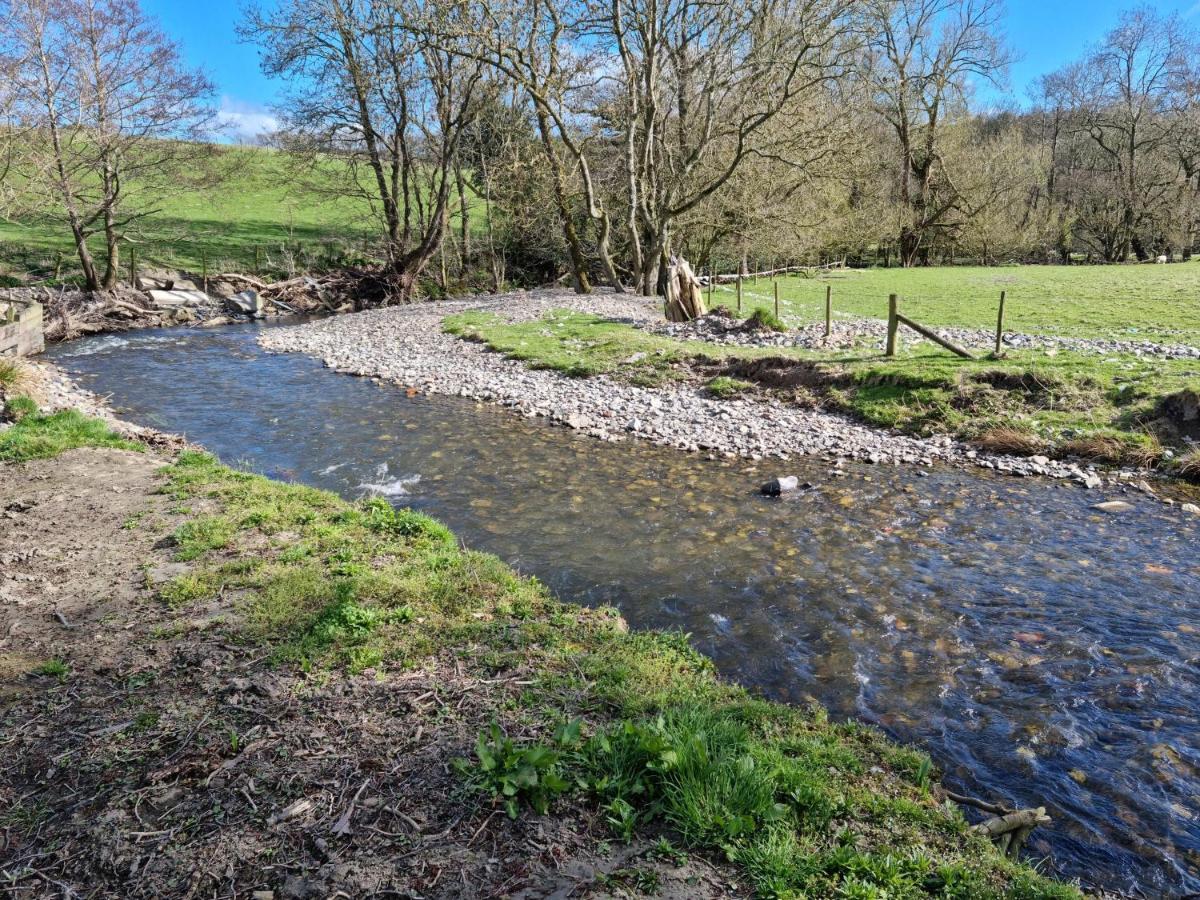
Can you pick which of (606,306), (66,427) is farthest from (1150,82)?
(66,427)

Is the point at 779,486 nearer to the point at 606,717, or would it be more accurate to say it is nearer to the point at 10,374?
the point at 606,717

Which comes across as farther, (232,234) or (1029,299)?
(232,234)

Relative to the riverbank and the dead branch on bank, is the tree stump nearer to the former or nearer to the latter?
the riverbank

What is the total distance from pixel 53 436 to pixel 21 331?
1245 centimetres

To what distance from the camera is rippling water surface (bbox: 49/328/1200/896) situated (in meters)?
5.14

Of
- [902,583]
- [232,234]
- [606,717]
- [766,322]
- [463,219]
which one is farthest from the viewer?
[232,234]

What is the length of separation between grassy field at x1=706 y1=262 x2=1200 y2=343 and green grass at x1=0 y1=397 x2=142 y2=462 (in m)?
17.1

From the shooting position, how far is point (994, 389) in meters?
14.1

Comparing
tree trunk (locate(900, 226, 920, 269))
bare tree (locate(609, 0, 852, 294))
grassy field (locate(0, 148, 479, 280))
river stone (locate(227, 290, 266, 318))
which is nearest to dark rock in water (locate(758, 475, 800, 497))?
bare tree (locate(609, 0, 852, 294))

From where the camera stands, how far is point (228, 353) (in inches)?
890

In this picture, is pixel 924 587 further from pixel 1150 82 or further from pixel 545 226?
pixel 1150 82

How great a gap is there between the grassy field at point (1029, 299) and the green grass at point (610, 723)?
1652 centimetres

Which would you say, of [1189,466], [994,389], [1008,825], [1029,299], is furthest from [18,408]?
[1029,299]

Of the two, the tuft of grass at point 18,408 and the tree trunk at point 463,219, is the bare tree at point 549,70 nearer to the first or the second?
the tree trunk at point 463,219
